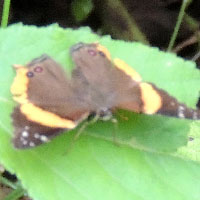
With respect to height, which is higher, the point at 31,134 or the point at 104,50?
the point at 104,50

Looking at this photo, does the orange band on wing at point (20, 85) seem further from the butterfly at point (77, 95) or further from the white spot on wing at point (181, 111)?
the white spot on wing at point (181, 111)

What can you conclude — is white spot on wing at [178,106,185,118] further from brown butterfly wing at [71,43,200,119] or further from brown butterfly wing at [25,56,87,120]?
brown butterfly wing at [25,56,87,120]

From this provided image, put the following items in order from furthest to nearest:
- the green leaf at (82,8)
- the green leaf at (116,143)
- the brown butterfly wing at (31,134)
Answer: the green leaf at (82,8)
the green leaf at (116,143)
the brown butterfly wing at (31,134)

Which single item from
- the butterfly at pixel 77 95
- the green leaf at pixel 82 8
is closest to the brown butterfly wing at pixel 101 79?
the butterfly at pixel 77 95

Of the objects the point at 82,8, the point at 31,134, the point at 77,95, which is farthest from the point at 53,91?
the point at 82,8

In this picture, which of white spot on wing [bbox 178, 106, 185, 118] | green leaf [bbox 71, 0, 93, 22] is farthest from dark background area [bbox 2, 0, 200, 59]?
white spot on wing [bbox 178, 106, 185, 118]

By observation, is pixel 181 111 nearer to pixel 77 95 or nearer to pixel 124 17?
pixel 77 95
